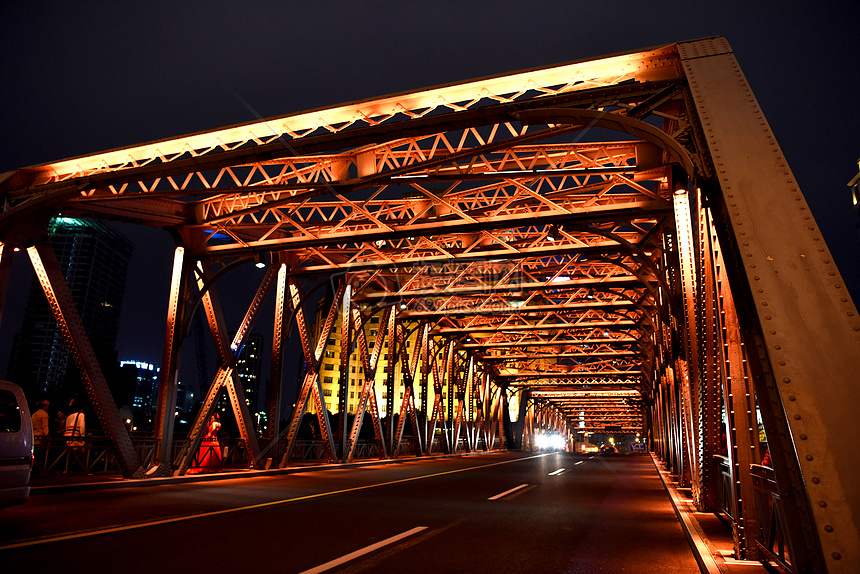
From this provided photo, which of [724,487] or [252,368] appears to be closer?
[724,487]

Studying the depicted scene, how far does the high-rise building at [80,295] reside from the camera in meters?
81.9

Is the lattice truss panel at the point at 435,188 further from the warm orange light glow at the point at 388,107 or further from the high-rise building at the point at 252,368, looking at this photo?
the high-rise building at the point at 252,368

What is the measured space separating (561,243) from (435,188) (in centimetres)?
455

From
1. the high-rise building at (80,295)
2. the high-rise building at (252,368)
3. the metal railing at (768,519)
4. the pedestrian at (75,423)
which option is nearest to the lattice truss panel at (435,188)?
the metal railing at (768,519)

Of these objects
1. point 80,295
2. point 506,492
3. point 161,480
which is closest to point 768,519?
point 506,492

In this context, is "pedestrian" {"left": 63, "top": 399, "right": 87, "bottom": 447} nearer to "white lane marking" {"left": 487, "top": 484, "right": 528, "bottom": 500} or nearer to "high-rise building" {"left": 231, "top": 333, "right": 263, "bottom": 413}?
"white lane marking" {"left": 487, "top": 484, "right": 528, "bottom": 500}

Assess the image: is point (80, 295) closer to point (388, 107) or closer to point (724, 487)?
point (388, 107)

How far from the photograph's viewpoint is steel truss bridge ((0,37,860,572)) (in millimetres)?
3750

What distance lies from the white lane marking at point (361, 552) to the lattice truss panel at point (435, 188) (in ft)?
17.1

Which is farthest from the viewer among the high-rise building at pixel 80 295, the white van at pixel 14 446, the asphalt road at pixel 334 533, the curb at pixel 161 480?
the high-rise building at pixel 80 295

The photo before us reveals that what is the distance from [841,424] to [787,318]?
29.3 inches

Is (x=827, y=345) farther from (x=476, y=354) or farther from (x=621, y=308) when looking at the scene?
(x=476, y=354)

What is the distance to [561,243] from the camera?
19422 millimetres

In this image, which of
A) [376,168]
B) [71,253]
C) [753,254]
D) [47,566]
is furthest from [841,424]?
[71,253]
